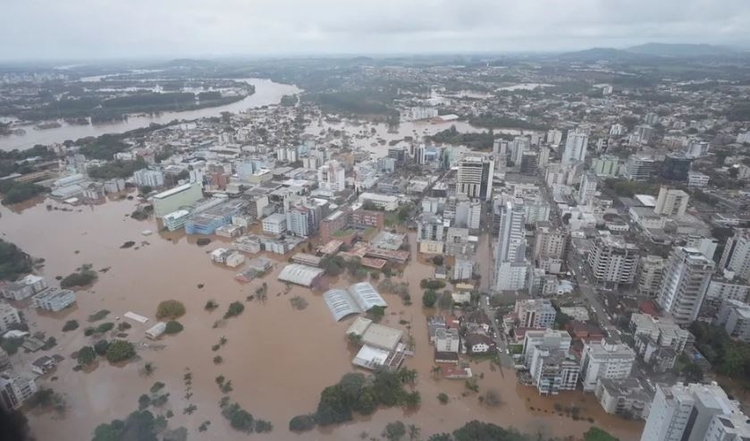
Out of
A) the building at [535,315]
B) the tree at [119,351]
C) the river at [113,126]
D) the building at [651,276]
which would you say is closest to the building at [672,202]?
the building at [651,276]

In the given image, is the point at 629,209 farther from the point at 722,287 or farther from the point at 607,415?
the point at 607,415

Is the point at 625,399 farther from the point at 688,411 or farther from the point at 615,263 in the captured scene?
the point at 615,263

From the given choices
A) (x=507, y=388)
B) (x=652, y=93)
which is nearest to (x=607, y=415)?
(x=507, y=388)

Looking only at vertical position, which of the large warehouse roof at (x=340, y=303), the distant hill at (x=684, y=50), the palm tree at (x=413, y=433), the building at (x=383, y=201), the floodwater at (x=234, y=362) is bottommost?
the floodwater at (x=234, y=362)

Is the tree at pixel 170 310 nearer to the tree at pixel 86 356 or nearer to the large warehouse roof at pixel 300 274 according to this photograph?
the tree at pixel 86 356

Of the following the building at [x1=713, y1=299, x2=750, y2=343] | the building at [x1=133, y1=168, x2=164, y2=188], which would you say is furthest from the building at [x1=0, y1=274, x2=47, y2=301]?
the building at [x1=713, y1=299, x2=750, y2=343]

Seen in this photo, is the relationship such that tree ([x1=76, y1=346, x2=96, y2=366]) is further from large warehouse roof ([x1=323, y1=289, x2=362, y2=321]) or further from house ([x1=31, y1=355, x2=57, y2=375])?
large warehouse roof ([x1=323, y1=289, x2=362, y2=321])
